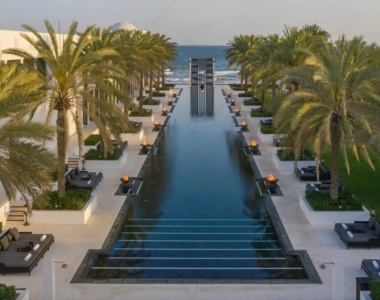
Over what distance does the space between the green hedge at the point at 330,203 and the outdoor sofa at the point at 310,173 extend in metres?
4.04

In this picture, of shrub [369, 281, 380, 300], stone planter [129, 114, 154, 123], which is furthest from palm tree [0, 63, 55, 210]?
stone planter [129, 114, 154, 123]

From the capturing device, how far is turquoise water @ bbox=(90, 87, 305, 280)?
16.0 meters

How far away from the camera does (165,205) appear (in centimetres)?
2231

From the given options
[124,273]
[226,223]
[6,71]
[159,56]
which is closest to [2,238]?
[124,273]

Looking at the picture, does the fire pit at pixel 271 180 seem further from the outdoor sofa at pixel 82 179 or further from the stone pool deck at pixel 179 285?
the outdoor sofa at pixel 82 179

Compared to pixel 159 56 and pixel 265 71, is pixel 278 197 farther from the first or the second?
pixel 159 56

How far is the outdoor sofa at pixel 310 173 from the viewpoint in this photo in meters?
25.0

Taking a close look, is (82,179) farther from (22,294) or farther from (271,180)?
(22,294)

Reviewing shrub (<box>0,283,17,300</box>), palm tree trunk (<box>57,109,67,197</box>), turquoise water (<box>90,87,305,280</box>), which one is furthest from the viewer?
palm tree trunk (<box>57,109,67,197</box>)

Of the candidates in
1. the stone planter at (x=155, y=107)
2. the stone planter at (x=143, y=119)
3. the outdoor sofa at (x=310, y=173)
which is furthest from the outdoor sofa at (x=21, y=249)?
the stone planter at (x=155, y=107)

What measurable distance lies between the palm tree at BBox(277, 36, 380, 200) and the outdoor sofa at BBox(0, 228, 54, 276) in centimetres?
892

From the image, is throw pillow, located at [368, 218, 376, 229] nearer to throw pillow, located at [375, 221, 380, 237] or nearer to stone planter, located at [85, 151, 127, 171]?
throw pillow, located at [375, 221, 380, 237]

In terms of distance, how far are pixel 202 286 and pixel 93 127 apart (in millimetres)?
25688

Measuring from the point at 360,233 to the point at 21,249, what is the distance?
1051cm
